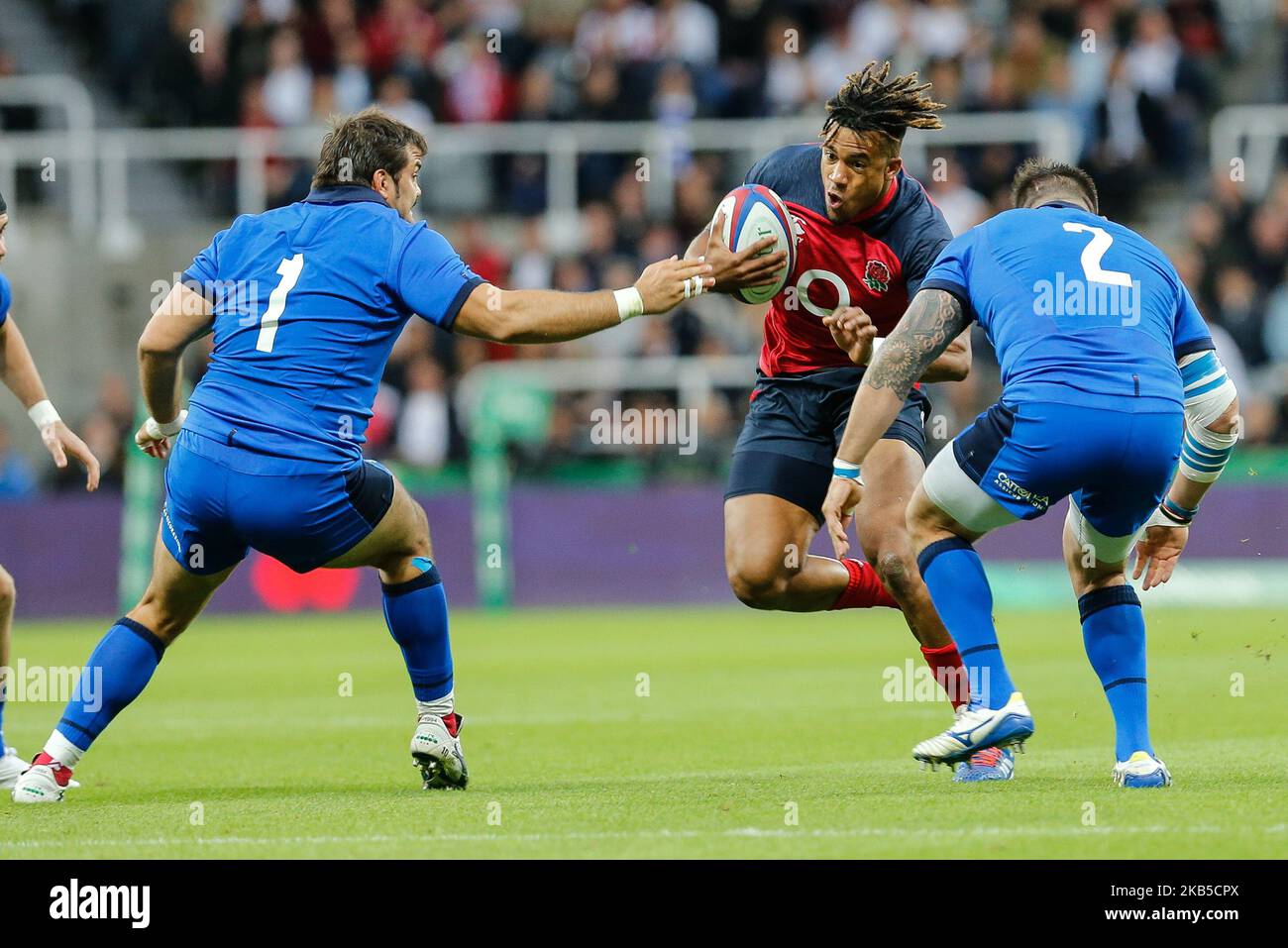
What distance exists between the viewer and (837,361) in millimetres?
8547

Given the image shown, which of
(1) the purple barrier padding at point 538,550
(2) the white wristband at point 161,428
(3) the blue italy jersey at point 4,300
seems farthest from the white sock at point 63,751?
(1) the purple barrier padding at point 538,550

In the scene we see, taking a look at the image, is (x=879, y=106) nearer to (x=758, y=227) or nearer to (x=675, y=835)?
(x=758, y=227)

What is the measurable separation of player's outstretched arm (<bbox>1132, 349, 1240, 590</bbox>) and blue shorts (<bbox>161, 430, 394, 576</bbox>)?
2913 mm

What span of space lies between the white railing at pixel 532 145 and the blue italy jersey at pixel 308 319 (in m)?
12.5

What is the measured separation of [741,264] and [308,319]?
1.64 m

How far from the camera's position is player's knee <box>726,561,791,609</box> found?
27.0ft

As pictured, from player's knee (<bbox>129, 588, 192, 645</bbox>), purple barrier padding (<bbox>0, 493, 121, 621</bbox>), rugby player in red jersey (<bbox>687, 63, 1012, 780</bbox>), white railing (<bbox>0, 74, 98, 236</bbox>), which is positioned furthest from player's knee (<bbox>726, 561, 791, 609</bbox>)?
white railing (<bbox>0, 74, 98, 236</bbox>)

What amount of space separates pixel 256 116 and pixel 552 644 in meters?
8.66

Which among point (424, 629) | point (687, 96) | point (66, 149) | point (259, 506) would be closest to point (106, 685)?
point (259, 506)

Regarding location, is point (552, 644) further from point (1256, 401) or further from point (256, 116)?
point (256, 116)

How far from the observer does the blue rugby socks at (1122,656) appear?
6945 millimetres

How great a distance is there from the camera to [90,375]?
66.0 feet
